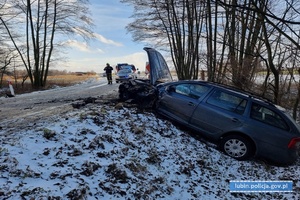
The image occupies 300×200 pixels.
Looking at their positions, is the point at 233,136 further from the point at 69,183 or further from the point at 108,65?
the point at 108,65

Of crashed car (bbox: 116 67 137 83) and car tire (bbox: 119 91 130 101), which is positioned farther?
crashed car (bbox: 116 67 137 83)

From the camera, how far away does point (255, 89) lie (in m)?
10.4

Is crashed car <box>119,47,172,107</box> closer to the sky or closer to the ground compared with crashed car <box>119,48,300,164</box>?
closer to the sky

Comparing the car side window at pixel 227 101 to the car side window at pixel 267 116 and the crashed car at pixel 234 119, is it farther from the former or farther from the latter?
the car side window at pixel 267 116

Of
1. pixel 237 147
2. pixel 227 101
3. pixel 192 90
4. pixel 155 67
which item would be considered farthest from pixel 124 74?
pixel 237 147

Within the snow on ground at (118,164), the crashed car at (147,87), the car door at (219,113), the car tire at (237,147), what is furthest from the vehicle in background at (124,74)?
the car tire at (237,147)

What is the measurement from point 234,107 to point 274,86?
365 centimetres

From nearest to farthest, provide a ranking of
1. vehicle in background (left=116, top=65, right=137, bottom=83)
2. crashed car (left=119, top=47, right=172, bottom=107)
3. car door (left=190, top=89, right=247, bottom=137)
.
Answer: car door (left=190, top=89, right=247, bottom=137)
crashed car (left=119, top=47, right=172, bottom=107)
vehicle in background (left=116, top=65, right=137, bottom=83)

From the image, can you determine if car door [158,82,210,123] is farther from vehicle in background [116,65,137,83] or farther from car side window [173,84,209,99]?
vehicle in background [116,65,137,83]

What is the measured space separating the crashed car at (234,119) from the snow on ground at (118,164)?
1.14 feet

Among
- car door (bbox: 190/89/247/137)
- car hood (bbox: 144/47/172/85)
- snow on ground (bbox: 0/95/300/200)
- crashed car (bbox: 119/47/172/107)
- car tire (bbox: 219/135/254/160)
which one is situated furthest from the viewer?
car hood (bbox: 144/47/172/85)

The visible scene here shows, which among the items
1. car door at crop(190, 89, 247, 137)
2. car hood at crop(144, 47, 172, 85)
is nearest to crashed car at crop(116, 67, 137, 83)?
car hood at crop(144, 47, 172, 85)

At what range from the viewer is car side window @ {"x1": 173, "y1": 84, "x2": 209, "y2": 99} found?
7.09 metres

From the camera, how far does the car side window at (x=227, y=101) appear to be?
6605 millimetres
